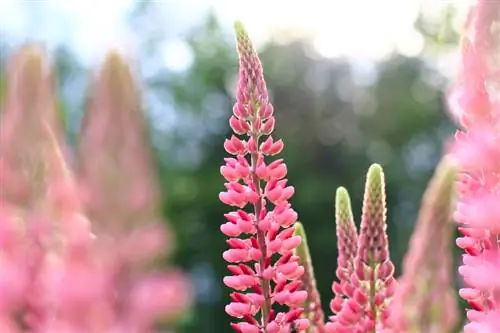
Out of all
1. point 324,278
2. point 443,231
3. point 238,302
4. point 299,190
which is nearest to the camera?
point 443,231

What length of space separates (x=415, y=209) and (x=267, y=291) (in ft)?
36.9

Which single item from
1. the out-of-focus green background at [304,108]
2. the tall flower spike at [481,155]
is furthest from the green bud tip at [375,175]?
the out-of-focus green background at [304,108]

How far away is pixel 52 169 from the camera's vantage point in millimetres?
445

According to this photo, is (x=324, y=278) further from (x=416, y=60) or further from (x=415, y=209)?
(x=416, y=60)

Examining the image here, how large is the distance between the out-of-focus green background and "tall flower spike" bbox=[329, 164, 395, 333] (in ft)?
34.4

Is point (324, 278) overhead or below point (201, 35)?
below

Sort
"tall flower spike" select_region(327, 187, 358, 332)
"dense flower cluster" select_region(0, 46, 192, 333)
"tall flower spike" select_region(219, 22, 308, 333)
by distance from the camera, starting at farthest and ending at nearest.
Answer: "tall flower spike" select_region(327, 187, 358, 332)
"tall flower spike" select_region(219, 22, 308, 333)
"dense flower cluster" select_region(0, 46, 192, 333)

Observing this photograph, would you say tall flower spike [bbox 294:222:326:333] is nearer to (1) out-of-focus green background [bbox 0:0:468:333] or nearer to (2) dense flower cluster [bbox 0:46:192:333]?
(2) dense flower cluster [bbox 0:46:192:333]

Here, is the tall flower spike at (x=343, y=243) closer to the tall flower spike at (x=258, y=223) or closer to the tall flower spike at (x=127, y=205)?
the tall flower spike at (x=258, y=223)

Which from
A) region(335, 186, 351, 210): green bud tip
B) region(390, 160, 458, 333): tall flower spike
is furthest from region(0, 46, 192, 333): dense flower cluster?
region(335, 186, 351, 210): green bud tip

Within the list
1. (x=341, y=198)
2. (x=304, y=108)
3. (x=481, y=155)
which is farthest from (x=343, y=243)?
(x=304, y=108)

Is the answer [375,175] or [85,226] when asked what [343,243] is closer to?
[375,175]

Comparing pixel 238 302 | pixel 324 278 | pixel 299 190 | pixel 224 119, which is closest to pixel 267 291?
pixel 238 302

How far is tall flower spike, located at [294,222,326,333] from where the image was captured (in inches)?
32.8
